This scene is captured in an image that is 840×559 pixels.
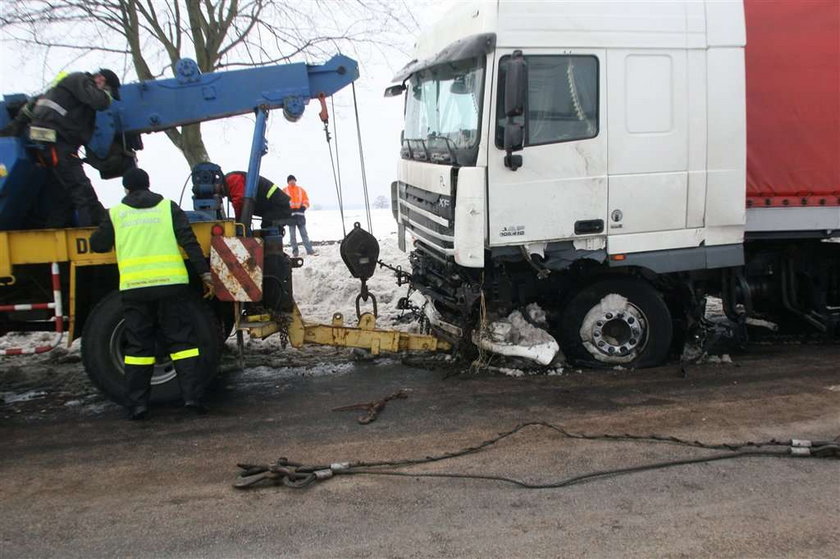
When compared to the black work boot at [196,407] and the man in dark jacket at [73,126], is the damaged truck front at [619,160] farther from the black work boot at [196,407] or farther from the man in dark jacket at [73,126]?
the man in dark jacket at [73,126]

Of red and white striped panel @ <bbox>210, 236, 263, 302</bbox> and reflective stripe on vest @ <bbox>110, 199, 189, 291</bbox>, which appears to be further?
red and white striped panel @ <bbox>210, 236, 263, 302</bbox>

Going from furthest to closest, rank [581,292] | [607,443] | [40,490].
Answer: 1. [581,292]
2. [607,443]
3. [40,490]

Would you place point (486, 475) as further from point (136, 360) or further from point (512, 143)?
point (136, 360)

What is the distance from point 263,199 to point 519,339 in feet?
8.66

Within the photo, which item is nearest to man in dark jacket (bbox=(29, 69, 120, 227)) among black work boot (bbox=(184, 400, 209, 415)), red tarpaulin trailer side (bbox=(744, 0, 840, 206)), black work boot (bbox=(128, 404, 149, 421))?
black work boot (bbox=(128, 404, 149, 421))

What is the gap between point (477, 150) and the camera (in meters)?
6.06

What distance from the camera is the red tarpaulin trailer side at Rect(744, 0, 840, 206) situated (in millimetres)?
6586

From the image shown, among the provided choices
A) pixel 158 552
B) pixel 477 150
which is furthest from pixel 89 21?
pixel 158 552

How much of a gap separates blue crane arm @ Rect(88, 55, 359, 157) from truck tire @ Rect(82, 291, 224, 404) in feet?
5.03

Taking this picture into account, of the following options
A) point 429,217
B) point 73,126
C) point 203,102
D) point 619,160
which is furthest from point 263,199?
point 619,160

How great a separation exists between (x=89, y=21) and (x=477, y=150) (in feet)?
33.0

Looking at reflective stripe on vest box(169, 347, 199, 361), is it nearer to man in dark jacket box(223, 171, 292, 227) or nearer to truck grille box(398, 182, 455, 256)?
man in dark jacket box(223, 171, 292, 227)

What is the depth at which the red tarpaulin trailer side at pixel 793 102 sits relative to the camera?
21.6 ft

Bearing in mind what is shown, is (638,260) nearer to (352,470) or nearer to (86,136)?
(352,470)
